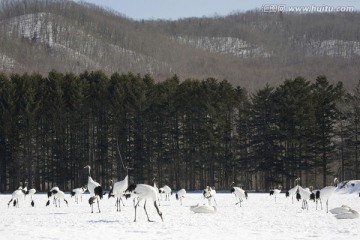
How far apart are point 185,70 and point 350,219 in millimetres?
115273

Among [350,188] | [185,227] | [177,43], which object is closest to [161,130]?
[350,188]

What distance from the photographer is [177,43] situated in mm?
152625

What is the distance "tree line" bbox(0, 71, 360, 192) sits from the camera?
52.0m

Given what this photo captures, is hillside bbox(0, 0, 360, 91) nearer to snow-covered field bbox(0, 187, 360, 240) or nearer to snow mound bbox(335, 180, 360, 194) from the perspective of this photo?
snow mound bbox(335, 180, 360, 194)

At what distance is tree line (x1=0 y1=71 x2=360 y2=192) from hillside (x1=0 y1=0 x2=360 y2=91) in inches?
2581

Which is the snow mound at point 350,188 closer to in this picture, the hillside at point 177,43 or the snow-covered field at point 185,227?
the snow-covered field at point 185,227

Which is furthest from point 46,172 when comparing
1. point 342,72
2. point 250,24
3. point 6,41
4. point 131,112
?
point 250,24

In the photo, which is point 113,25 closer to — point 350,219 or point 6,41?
point 6,41

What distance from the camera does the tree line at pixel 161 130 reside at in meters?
52.0

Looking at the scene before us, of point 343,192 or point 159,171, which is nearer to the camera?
point 343,192

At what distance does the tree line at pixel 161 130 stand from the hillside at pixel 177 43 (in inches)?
2581

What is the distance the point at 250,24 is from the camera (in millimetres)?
171625

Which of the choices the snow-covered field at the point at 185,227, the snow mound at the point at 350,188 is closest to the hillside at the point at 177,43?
the snow mound at the point at 350,188

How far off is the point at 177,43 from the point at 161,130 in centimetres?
10123
